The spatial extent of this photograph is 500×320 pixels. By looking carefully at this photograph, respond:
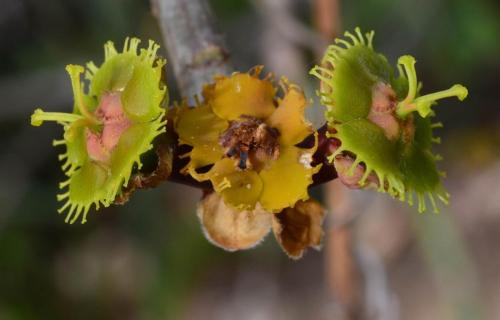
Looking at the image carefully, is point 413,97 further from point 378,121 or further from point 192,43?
point 192,43

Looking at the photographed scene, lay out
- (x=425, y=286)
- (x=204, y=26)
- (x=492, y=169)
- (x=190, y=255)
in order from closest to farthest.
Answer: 1. (x=204, y=26)
2. (x=190, y=255)
3. (x=425, y=286)
4. (x=492, y=169)

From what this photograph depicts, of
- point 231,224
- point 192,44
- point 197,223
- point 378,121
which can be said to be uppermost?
point 197,223

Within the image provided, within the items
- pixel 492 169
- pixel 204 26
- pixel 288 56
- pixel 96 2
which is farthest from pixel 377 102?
pixel 492 169

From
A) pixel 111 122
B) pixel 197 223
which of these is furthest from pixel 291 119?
pixel 197 223

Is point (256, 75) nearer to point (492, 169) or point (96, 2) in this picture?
point (96, 2)

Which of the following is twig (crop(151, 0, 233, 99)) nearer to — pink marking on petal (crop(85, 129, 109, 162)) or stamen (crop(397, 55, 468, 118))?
pink marking on petal (crop(85, 129, 109, 162))

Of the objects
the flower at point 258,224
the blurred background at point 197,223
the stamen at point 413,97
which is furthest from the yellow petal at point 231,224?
the blurred background at point 197,223
